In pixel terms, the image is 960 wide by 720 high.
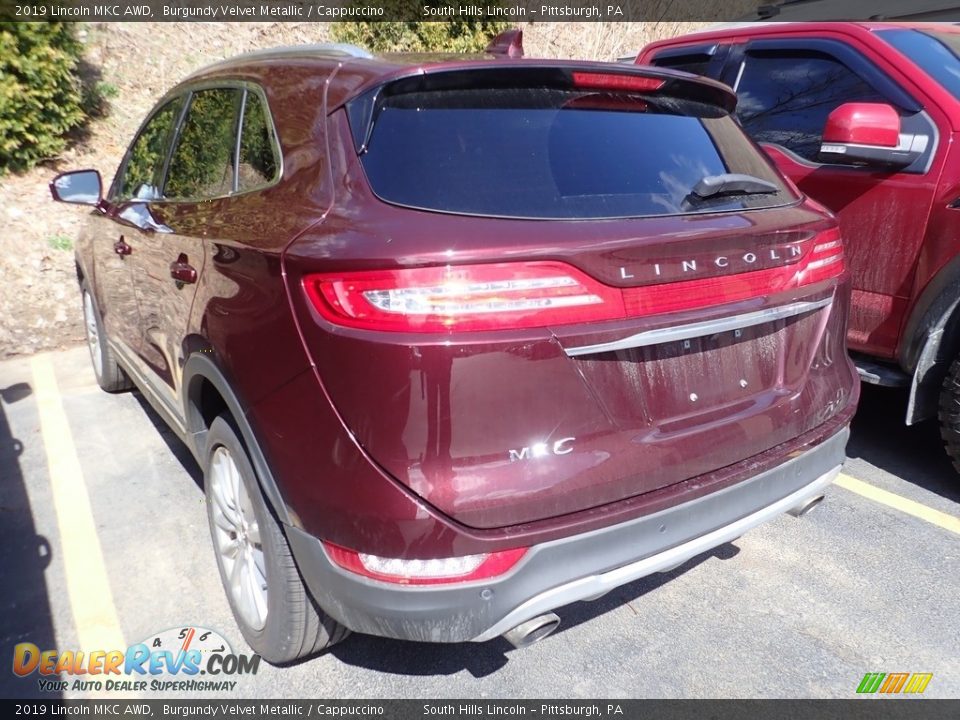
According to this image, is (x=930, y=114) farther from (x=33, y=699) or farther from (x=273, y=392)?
(x=33, y=699)

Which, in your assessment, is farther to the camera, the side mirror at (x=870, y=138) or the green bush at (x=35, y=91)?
the green bush at (x=35, y=91)

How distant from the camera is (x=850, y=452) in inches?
152

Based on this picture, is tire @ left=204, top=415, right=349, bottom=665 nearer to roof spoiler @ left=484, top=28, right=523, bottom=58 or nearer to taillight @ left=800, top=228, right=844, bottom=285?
roof spoiler @ left=484, top=28, right=523, bottom=58

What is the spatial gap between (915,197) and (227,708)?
335 centimetres

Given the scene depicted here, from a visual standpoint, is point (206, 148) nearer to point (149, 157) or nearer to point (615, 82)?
point (149, 157)

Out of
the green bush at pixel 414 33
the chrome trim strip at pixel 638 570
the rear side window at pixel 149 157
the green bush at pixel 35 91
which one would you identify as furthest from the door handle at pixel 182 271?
the green bush at pixel 414 33

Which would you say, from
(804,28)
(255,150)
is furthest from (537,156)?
(804,28)

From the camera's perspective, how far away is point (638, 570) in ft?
6.45

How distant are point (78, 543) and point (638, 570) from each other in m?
2.46

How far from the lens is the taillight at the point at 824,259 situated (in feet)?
7.42

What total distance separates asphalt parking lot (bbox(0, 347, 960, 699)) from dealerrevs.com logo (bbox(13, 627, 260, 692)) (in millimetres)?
42

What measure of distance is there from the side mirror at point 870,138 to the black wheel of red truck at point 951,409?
930 millimetres

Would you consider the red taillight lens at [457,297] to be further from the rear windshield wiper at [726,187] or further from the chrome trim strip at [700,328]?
the rear windshield wiper at [726,187]

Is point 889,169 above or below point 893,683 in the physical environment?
above
